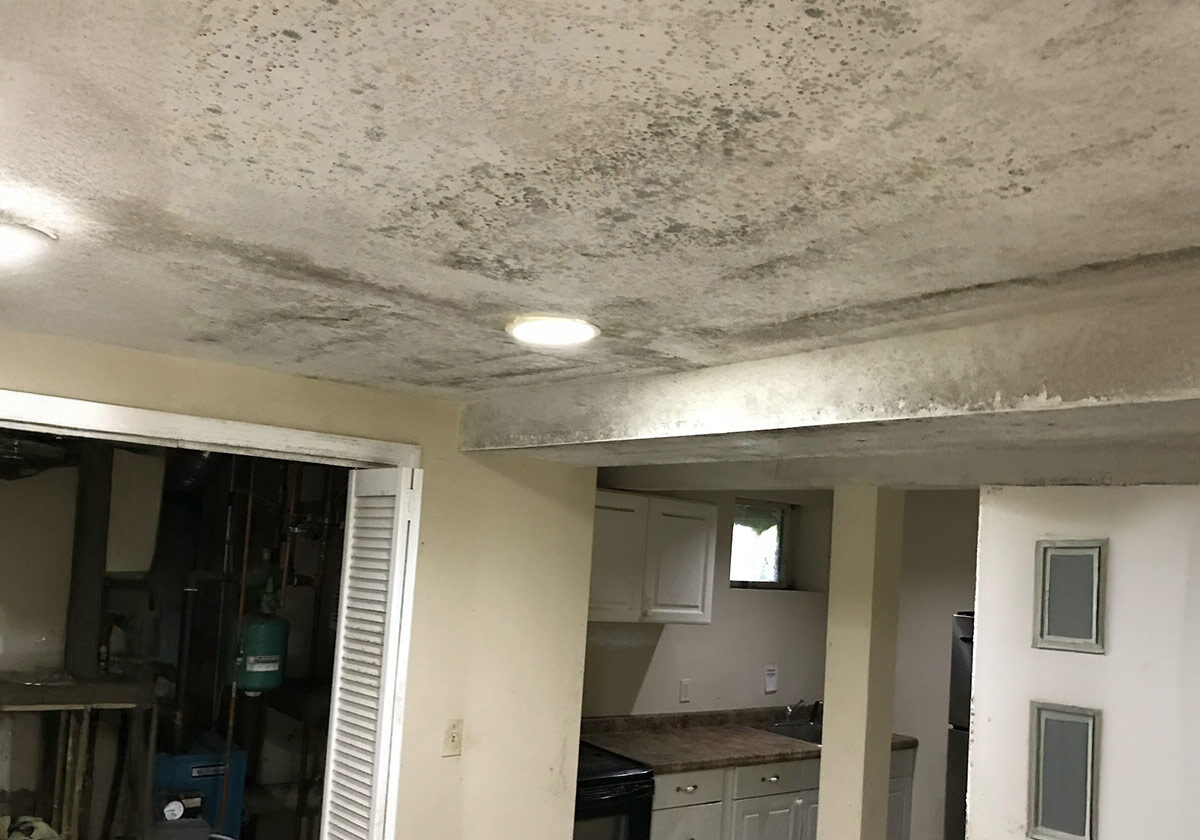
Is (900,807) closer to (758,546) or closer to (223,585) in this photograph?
(758,546)

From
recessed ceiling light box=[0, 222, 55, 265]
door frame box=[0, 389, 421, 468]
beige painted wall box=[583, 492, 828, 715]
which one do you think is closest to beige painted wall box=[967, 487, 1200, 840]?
door frame box=[0, 389, 421, 468]

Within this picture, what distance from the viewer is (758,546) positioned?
18.6 ft

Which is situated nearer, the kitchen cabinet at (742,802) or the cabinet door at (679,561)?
the kitchen cabinet at (742,802)

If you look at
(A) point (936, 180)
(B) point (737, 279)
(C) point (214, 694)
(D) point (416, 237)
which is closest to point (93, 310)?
(D) point (416, 237)

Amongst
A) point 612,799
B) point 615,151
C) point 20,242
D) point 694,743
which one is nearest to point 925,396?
point 615,151

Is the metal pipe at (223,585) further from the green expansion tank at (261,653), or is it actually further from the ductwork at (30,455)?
the ductwork at (30,455)

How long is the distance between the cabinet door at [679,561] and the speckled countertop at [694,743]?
580 mm

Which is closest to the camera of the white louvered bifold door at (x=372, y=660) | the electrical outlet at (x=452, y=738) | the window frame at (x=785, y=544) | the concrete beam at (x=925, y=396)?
the concrete beam at (x=925, y=396)

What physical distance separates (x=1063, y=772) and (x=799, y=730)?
11.7 feet

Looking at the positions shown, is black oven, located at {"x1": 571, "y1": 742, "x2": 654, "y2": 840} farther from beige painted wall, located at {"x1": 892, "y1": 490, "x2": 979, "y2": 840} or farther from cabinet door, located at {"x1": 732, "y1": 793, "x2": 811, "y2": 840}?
beige painted wall, located at {"x1": 892, "y1": 490, "x2": 979, "y2": 840}

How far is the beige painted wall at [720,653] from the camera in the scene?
4.82 meters

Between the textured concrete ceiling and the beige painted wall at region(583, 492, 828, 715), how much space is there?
3.25 m

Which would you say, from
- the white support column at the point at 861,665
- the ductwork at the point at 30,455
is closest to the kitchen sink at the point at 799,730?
the white support column at the point at 861,665

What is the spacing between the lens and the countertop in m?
4.32
